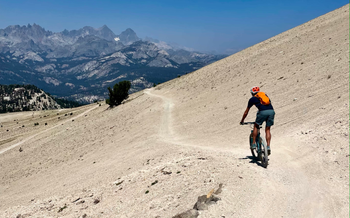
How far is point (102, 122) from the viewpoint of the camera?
45906 millimetres

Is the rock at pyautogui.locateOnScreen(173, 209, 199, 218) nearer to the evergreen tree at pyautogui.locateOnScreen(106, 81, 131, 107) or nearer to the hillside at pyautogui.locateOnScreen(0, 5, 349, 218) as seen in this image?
the hillside at pyautogui.locateOnScreen(0, 5, 349, 218)

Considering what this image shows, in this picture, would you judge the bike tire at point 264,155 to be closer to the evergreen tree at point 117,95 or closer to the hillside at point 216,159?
the hillside at point 216,159

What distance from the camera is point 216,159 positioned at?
44.8ft

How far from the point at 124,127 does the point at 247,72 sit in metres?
26.0

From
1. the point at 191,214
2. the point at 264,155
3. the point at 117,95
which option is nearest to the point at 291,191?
the point at 264,155

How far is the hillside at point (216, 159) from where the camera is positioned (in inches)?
370

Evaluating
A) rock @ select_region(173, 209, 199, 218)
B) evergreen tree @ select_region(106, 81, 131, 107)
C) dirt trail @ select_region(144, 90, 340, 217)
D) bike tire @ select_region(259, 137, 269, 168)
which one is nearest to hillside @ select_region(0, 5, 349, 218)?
dirt trail @ select_region(144, 90, 340, 217)

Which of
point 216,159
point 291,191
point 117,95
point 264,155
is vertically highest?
point 117,95

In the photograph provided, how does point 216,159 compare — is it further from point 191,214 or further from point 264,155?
point 191,214

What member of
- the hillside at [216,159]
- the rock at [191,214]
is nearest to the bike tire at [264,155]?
the hillside at [216,159]

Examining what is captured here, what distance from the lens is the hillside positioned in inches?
370

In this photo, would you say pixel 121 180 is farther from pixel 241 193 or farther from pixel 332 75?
pixel 332 75

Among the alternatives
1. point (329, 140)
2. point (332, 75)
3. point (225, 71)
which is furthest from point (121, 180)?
point (225, 71)

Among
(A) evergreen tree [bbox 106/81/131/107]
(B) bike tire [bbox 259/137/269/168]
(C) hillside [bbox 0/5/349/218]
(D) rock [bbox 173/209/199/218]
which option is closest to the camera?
(D) rock [bbox 173/209/199/218]
